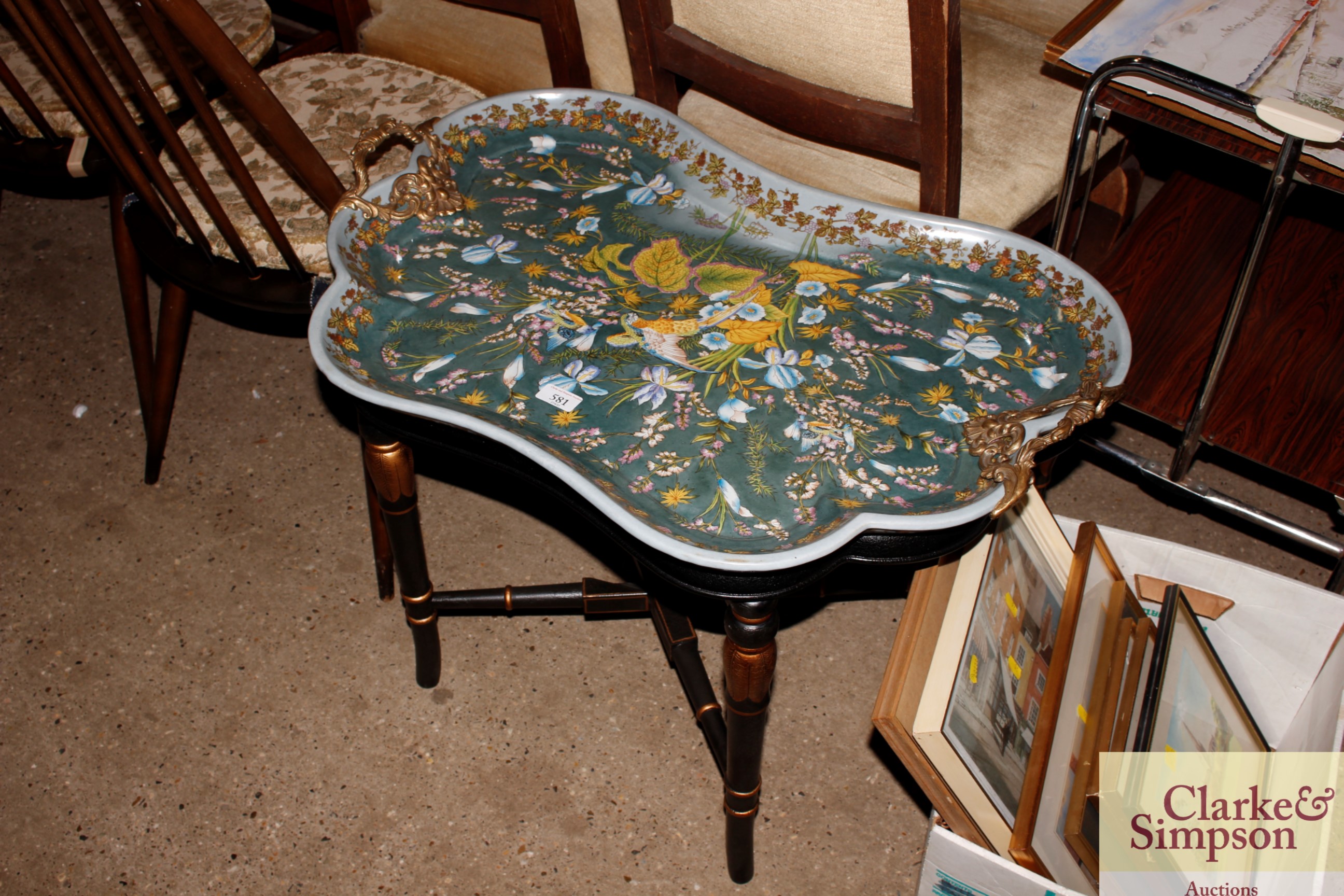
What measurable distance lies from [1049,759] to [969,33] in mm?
1227

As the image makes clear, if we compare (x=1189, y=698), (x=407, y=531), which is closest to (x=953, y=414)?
(x=1189, y=698)

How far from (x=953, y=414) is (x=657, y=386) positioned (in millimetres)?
291

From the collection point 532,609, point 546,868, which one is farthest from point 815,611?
point 546,868

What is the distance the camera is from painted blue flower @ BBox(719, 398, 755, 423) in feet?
3.19

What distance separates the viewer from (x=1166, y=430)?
1.87 meters

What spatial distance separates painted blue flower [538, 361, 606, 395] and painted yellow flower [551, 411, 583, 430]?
29mm

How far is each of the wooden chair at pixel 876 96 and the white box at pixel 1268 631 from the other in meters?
0.52

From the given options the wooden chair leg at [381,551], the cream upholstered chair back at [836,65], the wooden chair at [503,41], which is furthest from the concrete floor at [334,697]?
the cream upholstered chair back at [836,65]

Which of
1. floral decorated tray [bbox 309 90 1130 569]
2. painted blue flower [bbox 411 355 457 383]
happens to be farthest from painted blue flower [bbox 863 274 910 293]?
painted blue flower [bbox 411 355 457 383]

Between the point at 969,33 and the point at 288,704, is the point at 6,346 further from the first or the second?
the point at 969,33

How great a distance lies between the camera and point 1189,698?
3.81ft

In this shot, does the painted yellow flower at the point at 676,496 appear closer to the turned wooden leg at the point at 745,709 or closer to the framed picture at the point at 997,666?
→ the turned wooden leg at the point at 745,709

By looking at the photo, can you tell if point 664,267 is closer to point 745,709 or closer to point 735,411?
point 735,411

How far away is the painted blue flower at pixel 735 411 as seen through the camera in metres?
0.97
